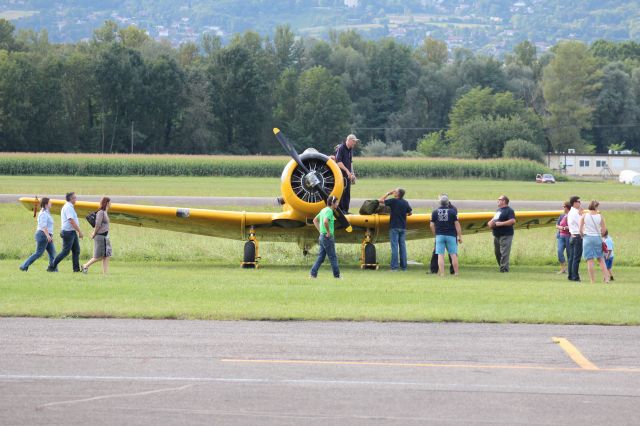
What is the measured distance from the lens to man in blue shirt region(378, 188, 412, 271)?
2073 centimetres

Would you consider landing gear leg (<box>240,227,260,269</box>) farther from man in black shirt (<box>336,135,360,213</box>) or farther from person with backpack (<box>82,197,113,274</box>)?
person with backpack (<box>82,197,113,274</box>)

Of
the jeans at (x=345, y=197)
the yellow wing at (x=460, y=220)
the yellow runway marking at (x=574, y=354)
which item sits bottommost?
the yellow runway marking at (x=574, y=354)

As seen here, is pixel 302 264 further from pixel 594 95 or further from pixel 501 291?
pixel 594 95

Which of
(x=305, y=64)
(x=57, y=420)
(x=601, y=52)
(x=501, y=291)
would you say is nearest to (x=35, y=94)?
(x=305, y=64)

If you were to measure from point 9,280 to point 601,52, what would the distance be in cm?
17538

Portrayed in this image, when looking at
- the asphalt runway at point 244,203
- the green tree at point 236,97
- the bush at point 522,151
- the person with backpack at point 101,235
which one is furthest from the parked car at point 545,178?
the person with backpack at point 101,235

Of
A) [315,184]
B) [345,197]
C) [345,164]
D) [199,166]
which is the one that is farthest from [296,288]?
[199,166]

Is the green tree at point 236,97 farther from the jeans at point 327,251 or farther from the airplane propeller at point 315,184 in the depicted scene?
the jeans at point 327,251

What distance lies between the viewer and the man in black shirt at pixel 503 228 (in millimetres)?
21094

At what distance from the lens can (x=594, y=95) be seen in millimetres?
143750

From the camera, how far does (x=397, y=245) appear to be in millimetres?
20984

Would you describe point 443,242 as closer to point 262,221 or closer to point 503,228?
point 503,228

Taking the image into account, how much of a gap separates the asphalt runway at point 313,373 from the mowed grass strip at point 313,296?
609 mm

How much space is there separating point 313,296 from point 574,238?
605cm
